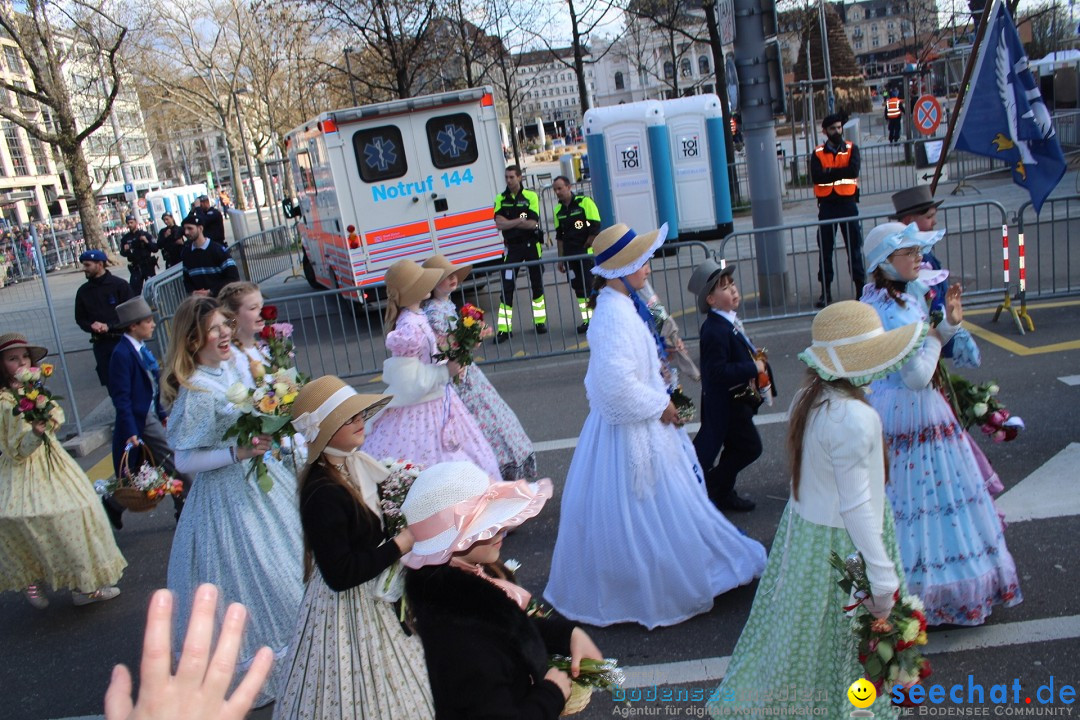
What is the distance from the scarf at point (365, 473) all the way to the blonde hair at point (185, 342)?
1624 millimetres

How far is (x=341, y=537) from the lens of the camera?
105 inches

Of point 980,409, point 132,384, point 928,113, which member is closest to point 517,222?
point 132,384

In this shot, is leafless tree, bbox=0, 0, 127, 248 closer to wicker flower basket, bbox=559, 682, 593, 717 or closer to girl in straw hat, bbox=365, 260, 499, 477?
girl in straw hat, bbox=365, 260, 499, 477

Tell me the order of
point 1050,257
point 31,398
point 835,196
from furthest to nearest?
1. point 1050,257
2. point 835,196
3. point 31,398

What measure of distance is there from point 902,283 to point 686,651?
2013 mm

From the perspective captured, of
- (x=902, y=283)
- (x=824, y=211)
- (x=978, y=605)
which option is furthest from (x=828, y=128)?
(x=978, y=605)

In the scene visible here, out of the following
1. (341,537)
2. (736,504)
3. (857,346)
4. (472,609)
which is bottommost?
(736,504)

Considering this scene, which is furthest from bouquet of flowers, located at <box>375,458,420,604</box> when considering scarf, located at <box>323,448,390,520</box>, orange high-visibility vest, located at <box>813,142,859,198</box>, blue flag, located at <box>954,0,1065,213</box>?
orange high-visibility vest, located at <box>813,142,859,198</box>

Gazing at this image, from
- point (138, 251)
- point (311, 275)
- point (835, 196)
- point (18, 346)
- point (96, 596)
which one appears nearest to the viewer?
point (18, 346)

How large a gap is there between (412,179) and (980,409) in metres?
10.1

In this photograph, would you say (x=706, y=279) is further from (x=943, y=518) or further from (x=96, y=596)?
(x=96, y=596)

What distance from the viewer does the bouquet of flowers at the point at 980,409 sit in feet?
13.9

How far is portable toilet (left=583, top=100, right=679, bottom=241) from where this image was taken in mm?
15859

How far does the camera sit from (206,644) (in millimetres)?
1250
